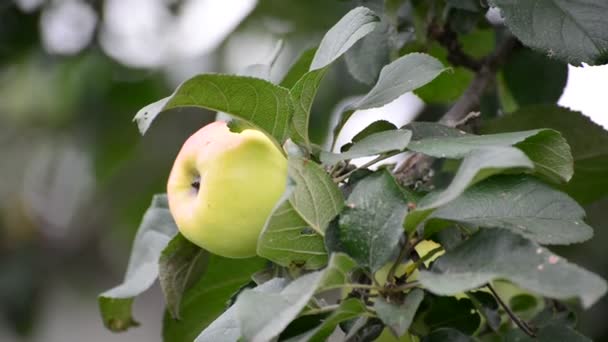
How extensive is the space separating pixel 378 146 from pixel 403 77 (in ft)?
0.24

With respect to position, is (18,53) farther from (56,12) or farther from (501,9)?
(501,9)

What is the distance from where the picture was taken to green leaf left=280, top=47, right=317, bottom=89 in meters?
0.85

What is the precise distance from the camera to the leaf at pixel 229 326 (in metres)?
0.62

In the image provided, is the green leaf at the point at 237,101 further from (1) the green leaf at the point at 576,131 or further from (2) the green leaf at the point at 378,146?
(1) the green leaf at the point at 576,131

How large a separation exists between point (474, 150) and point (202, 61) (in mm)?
1371

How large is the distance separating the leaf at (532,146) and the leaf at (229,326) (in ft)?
0.42

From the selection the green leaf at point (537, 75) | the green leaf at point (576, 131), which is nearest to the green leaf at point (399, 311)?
the green leaf at point (576, 131)

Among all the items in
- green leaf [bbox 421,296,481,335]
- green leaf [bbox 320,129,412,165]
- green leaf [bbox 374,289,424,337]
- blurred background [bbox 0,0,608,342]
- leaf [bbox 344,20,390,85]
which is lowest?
blurred background [bbox 0,0,608,342]

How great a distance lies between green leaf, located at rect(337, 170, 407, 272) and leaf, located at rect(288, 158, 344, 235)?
2 centimetres

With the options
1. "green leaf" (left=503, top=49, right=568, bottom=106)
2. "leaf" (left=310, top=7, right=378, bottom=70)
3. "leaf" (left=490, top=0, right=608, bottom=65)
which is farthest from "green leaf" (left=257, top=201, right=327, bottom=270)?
"green leaf" (left=503, top=49, right=568, bottom=106)

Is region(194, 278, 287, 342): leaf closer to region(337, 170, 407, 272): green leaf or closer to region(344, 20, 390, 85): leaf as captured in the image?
region(337, 170, 407, 272): green leaf

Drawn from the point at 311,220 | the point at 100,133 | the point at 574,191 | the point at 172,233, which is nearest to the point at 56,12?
the point at 100,133

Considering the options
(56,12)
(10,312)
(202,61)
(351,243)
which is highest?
(351,243)

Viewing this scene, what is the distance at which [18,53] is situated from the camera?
70.7 inches
